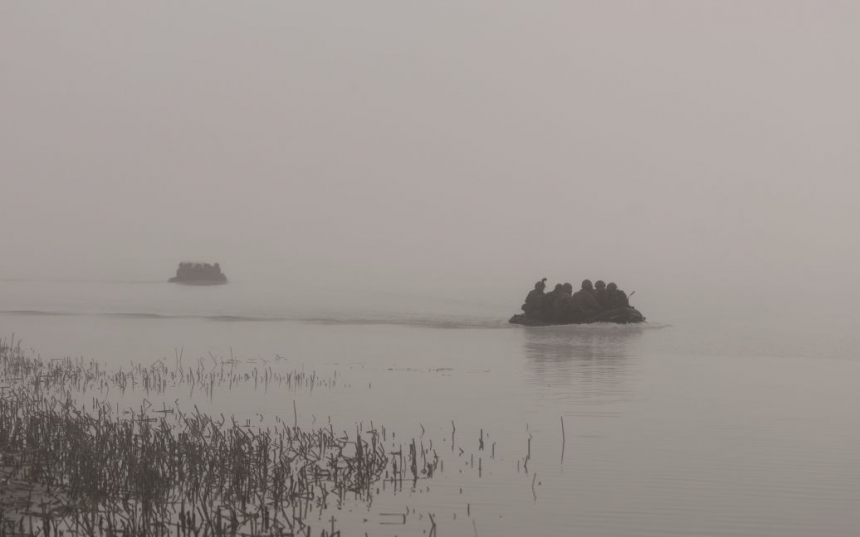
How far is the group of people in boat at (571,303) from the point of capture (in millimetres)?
82812

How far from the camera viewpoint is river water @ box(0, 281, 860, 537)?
1462 cm

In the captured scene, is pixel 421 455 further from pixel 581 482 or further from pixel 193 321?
pixel 193 321

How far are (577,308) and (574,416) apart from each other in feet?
188

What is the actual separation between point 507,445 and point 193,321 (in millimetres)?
68144

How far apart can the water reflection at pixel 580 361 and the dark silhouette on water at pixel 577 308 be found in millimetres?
2420

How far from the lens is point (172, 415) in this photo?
23.8 m

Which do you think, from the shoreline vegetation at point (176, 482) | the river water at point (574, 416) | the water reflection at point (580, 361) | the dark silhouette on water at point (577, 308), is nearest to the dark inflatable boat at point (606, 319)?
the dark silhouette on water at point (577, 308)

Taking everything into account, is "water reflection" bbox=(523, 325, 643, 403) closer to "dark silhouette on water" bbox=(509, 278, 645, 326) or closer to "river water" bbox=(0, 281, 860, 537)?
"river water" bbox=(0, 281, 860, 537)

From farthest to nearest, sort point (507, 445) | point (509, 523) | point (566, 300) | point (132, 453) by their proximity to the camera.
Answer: point (566, 300)
point (507, 445)
point (132, 453)
point (509, 523)

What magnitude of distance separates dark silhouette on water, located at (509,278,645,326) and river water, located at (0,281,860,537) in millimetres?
14288

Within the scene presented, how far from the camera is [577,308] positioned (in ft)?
271

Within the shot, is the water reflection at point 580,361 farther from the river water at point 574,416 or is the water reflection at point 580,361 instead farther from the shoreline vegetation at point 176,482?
the shoreline vegetation at point 176,482

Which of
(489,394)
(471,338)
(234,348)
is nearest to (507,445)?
(489,394)

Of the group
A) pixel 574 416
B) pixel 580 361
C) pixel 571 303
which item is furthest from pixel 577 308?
pixel 574 416
